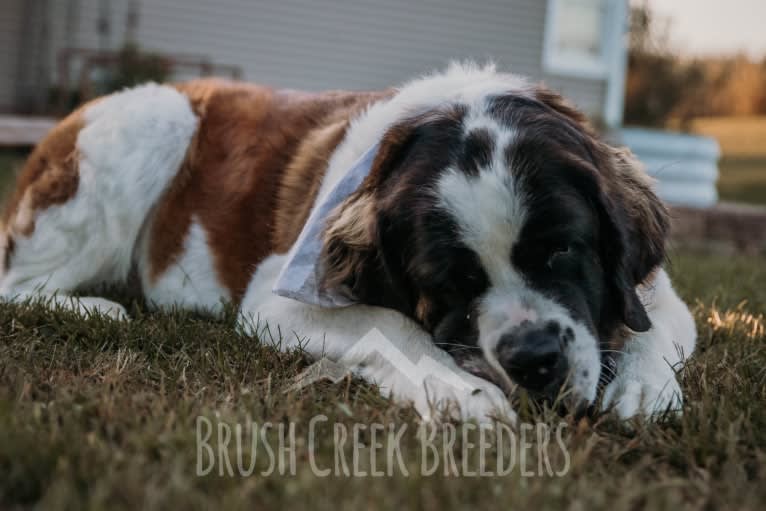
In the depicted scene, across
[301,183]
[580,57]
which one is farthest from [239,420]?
[580,57]

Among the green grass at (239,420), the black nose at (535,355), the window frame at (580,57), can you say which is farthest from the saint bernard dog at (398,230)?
the window frame at (580,57)

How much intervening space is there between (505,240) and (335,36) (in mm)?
10549

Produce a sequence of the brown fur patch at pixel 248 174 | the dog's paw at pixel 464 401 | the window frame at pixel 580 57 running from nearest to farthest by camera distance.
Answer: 1. the dog's paw at pixel 464 401
2. the brown fur patch at pixel 248 174
3. the window frame at pixel 580 57

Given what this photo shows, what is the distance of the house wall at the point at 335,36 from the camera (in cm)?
1193

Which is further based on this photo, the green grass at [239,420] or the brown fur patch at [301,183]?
the brown fur patch at [301,183]

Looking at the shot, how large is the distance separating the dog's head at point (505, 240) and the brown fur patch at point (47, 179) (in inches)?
57.4

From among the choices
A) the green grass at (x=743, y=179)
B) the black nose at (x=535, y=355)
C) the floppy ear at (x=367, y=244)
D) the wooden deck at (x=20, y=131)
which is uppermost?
the floppy ear at (x=367, y=244)

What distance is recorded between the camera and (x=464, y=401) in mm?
2268

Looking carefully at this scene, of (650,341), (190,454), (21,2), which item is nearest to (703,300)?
(650,341)

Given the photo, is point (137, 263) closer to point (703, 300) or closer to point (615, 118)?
point (703, 300)

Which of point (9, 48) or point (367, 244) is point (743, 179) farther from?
point (367, 244)

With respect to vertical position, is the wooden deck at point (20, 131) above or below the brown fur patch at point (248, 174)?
below

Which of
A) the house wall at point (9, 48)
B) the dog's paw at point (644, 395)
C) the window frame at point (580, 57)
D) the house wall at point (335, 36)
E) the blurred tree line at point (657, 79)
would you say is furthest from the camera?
the blurred tree line at point (657, 79)

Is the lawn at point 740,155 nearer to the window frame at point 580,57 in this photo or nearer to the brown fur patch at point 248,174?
the window frame at point 580,57
